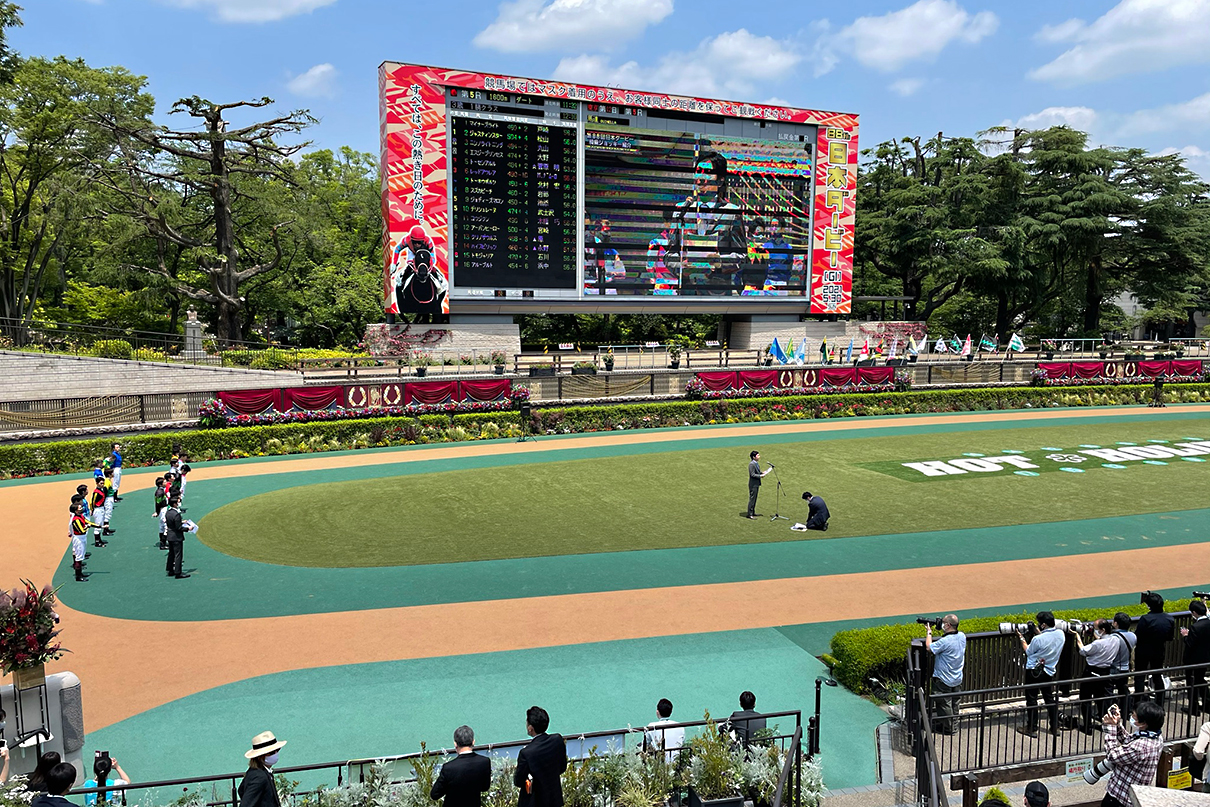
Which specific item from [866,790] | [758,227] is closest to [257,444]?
[866,790]

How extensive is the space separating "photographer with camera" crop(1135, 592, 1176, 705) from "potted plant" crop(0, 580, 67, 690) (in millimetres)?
13465

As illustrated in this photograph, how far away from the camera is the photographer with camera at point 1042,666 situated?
993 cm

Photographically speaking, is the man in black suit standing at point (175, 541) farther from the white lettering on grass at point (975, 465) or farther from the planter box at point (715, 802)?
the white lettering on grass at point (975, 465)

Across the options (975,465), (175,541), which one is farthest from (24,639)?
(975,465)

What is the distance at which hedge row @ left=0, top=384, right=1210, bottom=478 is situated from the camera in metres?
27.3

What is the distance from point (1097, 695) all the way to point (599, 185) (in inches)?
1490

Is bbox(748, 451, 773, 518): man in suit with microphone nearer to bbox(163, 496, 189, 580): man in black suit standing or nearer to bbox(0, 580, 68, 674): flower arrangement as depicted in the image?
bbox(163, 496, 189, 580): man in black suit standing

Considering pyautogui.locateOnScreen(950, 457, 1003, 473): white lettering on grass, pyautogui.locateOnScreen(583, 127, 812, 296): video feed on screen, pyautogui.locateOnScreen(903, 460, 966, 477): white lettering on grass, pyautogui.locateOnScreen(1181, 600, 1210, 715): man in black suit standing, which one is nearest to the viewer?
pyautogui.locateOnScreen(1181, 600, 1210, 715): man in black suit standing

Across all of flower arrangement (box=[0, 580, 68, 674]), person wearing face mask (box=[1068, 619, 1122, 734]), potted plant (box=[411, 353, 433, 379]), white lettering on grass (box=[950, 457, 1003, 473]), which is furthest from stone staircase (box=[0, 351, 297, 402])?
person wearing face mask (box=[1068, 619, 1122, 734])

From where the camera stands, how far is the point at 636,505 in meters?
22.4

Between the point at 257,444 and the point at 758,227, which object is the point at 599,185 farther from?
the point at 257,444

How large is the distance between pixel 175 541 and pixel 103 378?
67.9 feet

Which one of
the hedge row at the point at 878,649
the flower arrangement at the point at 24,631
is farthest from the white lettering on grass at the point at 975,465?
the flower arrangement at the point at 24,631

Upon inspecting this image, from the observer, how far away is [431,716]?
1075 cm
